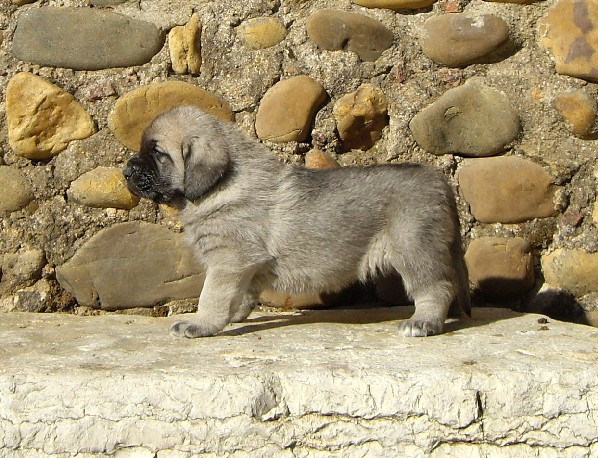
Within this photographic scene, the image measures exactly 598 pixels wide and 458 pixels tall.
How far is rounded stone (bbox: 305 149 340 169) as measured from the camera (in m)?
4.05

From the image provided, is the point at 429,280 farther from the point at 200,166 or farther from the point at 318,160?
the point at 200,166

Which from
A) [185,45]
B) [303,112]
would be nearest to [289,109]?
[303,112]

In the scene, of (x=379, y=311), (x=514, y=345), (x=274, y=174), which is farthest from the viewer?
(x=379, y=311)

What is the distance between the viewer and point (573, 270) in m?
3.99

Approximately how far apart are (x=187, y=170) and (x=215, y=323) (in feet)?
2.09

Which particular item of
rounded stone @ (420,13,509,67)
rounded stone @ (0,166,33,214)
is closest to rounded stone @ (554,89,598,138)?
rounded stone @ (420,13,509,67)

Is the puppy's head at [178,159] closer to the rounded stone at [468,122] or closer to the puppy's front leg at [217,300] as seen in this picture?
the puppy's front leg at [217,300]

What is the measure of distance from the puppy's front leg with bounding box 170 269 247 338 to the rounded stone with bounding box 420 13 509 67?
4.72 ft

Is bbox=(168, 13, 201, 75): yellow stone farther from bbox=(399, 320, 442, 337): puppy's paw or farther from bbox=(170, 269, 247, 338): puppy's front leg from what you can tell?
bbox=(399, 320, 442, 337): puppy's paw

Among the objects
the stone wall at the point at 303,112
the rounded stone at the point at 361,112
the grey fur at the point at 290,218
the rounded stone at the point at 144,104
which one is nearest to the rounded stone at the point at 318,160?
the stone wall at the point at 303,112

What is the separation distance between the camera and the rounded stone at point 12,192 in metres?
3.96

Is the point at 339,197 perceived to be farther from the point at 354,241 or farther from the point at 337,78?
the point at 337,78

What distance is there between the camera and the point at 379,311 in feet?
13.1

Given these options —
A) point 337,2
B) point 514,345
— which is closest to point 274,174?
point 337,2
